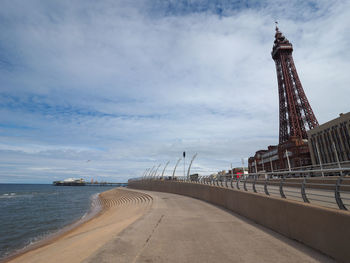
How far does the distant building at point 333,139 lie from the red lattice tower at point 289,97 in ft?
58.2

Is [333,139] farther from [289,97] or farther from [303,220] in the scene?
[303,220]

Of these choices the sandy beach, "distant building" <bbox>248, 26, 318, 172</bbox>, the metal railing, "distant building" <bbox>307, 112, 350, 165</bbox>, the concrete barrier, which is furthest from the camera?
"distant building" <bbox>248, 26, 318, 172</bbox>

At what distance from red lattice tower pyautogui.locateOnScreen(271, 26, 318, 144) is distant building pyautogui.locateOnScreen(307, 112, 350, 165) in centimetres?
1775

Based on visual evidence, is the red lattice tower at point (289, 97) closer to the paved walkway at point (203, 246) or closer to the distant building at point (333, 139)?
the distant building at point (333, 139)

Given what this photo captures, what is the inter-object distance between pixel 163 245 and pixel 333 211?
4.18 metres

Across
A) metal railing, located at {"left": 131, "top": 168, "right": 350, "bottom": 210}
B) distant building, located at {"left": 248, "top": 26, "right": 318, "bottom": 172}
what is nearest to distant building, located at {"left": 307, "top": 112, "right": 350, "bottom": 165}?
distant building, located at {"left": 248, "top": 26, "right": 318, "bottom": 172}

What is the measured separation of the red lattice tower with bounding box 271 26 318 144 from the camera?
7653 cm

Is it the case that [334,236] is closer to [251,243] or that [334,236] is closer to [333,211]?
[333,211]

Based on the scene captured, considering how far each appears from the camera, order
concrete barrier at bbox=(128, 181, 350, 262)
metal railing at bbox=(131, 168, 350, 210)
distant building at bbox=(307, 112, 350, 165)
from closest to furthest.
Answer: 1. concrete barrier at bbox=(128, 181, 350, 262)
2. metal railing at bbox=(131, 168, 350, 210)
3. distant building at bbox=(307, 112, 350, 165)

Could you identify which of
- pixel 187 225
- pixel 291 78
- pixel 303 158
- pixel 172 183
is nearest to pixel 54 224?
pixel 172 183

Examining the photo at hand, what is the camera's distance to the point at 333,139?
49.5 metres

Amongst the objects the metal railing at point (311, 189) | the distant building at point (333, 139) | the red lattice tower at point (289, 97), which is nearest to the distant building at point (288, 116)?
the red lattice tower at point (289, 97)

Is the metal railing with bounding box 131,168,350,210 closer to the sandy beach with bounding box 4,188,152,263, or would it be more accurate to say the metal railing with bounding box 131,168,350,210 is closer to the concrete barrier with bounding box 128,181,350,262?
the concrete barrier with bounding box 128,181,350,262

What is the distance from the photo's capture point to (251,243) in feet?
19.2
